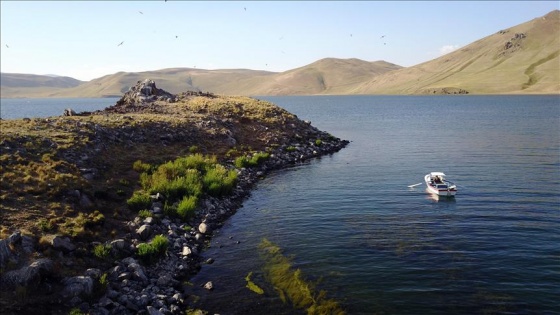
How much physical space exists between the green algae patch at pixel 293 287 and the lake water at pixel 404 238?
441 mm

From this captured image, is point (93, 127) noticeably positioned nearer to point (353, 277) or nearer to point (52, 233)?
point (52, 233)

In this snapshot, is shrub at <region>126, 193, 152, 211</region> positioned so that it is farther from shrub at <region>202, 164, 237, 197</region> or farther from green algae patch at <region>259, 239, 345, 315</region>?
green algae patch at <region>259, 239, 345, 315</region>

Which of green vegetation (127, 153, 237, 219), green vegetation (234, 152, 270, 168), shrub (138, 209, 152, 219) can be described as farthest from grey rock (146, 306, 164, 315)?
green vegetation (234, 152, 270, 168)

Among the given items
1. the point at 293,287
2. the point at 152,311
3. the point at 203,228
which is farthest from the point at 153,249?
the point at 293,287

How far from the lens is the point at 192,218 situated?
32.5 m

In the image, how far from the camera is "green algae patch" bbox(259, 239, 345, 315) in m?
20.3

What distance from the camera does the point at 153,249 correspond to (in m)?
24.6

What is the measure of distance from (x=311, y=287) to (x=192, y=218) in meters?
13.5

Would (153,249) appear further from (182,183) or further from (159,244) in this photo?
(182,183)

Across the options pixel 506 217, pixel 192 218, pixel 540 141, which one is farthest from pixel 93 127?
pixel 540 141

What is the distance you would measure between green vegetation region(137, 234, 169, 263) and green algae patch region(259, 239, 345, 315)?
6398 mm

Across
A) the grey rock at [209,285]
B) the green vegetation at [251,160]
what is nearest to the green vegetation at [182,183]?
the green vegetation at [251,160]

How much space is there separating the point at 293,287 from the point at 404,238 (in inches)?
401

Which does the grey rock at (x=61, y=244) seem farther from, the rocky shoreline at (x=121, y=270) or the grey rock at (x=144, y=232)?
the grey rock at (x=144, y=232)
